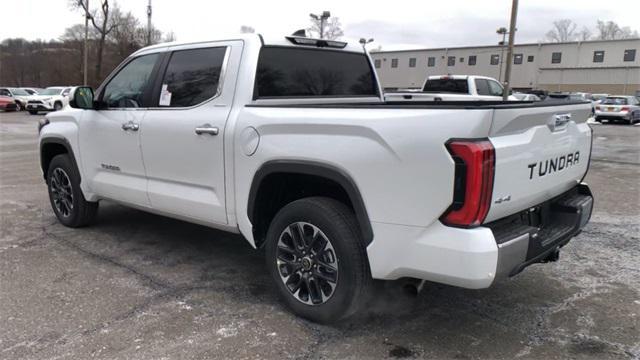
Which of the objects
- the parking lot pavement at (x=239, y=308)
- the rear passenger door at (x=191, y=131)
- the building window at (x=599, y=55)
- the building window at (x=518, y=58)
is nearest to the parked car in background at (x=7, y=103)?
the parking lot pavement at (x=239, y=308)

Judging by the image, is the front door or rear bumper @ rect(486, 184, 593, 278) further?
the front door

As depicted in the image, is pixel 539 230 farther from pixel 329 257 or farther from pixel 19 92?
pixel 19 92

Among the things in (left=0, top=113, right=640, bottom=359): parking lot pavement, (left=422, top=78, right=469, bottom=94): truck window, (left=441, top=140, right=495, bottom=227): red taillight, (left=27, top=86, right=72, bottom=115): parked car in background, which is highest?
(left=422, top=78, right=469, bottom=94): truck window

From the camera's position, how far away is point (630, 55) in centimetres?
6259

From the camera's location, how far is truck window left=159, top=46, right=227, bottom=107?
4012 millimetres

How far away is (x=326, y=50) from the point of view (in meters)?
4.49

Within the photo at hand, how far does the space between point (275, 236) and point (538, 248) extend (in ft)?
5.37

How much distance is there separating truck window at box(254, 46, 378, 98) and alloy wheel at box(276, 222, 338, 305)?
1111 mm

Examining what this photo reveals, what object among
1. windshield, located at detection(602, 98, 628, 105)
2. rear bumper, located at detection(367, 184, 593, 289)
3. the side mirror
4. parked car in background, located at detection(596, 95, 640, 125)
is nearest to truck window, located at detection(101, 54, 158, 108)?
the side mirror

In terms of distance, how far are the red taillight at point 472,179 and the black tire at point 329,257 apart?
0.71 metres

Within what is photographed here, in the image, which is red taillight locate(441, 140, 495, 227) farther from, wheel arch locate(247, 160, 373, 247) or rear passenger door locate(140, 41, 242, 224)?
rear passenger door locate(140, 41, 242, 224)

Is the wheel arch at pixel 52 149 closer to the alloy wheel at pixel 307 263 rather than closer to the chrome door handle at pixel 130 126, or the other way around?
the chrome door handle at pixel 130 126

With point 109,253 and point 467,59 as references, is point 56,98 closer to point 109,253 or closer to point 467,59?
point 109,253

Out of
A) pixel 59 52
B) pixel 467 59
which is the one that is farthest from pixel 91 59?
pixel 467 59
